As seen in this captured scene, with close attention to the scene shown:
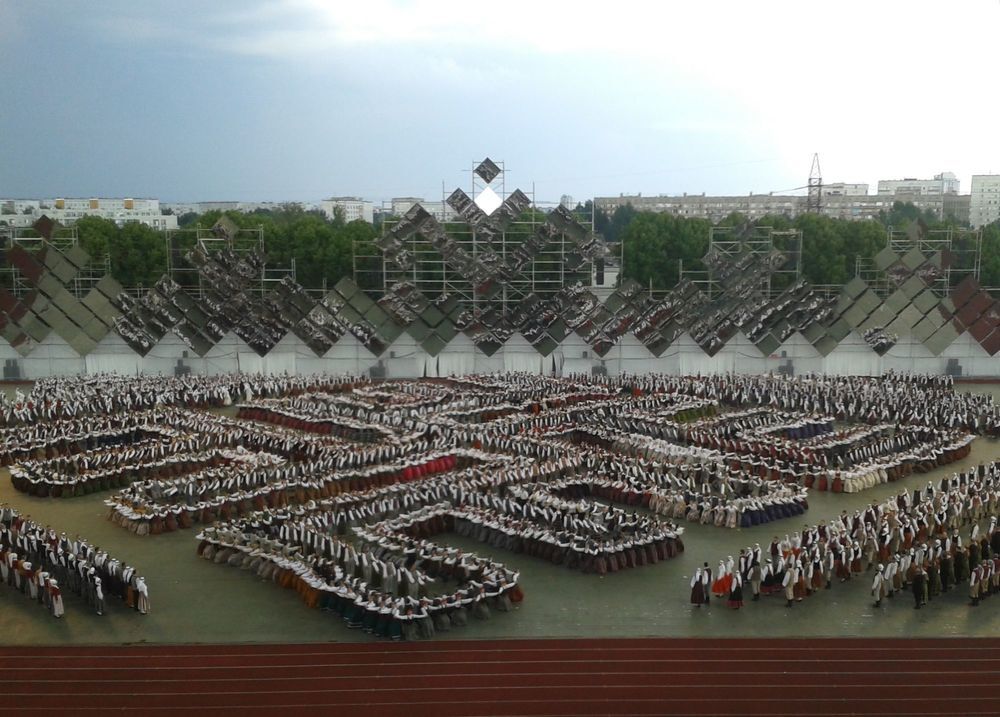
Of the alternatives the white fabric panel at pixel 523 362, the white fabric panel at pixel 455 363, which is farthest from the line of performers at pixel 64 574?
the white fabric panel at pixel 523 362

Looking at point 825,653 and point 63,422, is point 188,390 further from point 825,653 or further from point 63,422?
point 825,653

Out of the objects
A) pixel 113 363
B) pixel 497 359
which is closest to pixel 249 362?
pixel 113 363

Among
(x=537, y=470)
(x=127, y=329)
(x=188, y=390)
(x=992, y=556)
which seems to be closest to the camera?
(x=992, y=556)

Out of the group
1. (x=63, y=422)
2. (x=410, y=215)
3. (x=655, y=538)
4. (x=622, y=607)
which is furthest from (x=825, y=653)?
(x=410, y=215)

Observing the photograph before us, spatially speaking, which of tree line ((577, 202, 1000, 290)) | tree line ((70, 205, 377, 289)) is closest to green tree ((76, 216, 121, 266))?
tree line ((70, 205, 377, 289))

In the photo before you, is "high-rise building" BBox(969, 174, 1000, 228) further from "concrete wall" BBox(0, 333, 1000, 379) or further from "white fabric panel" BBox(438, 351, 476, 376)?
"white fabric panel" BBox(438, 351, 476, 376)

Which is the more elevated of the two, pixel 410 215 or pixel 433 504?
pixel 410 215

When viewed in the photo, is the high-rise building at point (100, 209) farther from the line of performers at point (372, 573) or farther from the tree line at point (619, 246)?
the line of performers at point (372, 573)
